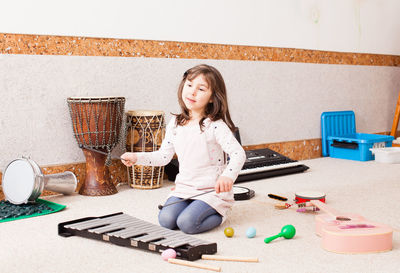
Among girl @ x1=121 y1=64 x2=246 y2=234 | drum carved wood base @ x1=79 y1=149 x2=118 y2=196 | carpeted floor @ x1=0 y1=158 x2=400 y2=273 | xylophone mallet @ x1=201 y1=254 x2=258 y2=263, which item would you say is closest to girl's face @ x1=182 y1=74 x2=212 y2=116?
girl @ x1=121 y1=64 x2=246 y2=234

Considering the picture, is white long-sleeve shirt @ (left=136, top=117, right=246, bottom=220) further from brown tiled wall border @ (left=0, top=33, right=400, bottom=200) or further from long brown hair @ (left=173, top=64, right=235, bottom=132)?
brown tiled wall border @ (left=0, top=33, right=400, bottom=200)

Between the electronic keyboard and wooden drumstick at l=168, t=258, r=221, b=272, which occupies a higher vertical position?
the electronic keyboard

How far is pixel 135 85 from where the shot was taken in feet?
9.73

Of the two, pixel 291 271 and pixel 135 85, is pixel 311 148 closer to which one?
pixel 135 85

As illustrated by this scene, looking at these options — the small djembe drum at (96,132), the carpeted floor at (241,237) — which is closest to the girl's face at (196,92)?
the carpeted floor at (241,237)

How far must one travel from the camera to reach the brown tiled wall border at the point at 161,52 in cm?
259

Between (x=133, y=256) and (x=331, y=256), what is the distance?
0.71 metres

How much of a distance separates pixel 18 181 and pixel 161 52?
4.16 feet

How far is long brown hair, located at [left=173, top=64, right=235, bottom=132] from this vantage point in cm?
197

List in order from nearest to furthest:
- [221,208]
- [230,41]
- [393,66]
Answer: [221,208], [230,41], [393,66]

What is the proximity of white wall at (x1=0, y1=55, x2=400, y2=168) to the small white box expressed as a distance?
1.78 ft

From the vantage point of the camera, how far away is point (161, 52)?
305 centimetres

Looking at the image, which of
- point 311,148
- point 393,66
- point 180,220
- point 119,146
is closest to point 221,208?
point 180,220

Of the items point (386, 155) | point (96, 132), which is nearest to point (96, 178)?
point (96, 132)
